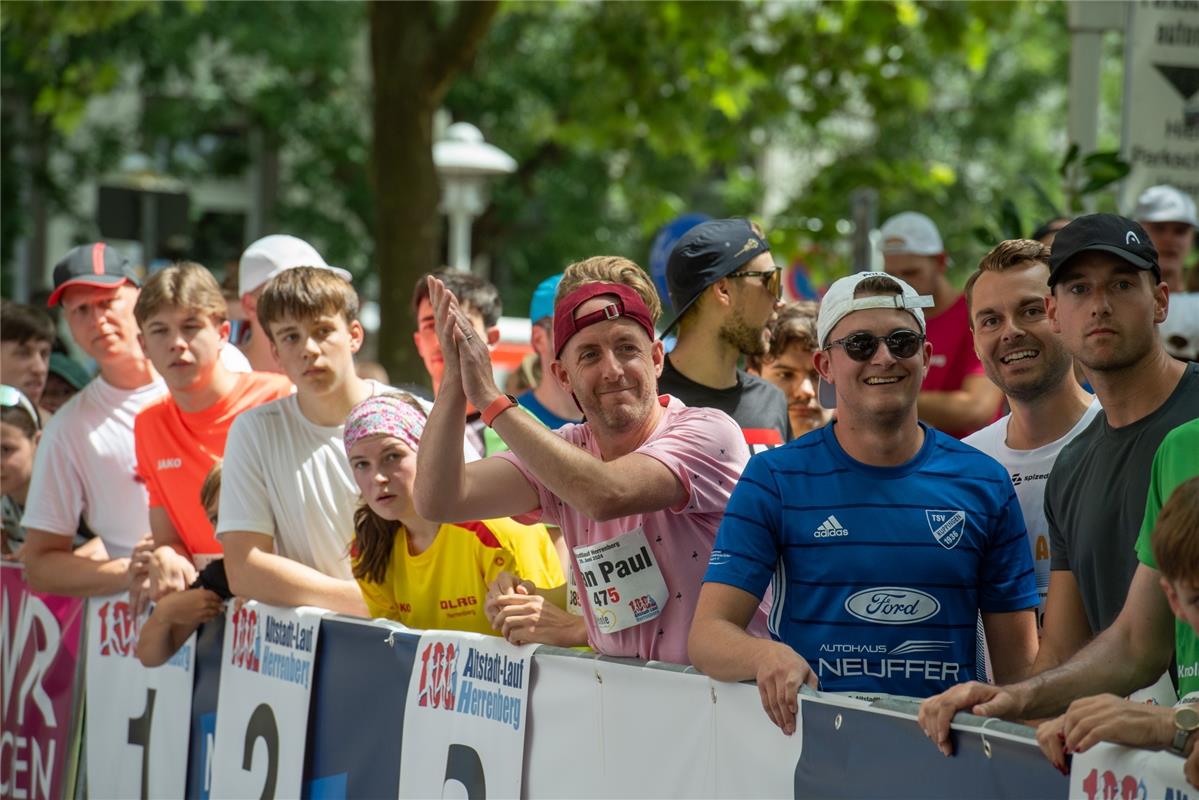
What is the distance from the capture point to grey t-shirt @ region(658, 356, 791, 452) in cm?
532

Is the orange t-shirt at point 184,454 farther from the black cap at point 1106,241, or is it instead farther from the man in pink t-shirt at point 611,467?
the black cap at point 1106,241

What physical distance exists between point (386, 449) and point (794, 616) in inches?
68.5

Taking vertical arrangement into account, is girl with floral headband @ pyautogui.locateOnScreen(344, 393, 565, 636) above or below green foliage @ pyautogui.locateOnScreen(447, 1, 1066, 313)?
below

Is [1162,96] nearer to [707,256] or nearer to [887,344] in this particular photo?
[707,256]

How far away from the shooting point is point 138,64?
80.3 feet

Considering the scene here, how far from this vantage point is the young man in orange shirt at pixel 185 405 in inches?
237

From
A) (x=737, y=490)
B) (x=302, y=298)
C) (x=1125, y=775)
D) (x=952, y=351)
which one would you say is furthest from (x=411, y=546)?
(x=952, y=351)

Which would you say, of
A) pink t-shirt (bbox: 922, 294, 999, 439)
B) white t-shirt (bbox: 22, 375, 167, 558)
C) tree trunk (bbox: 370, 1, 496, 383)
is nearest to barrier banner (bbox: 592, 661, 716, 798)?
white t-shirt (bbox: 22, 375, 167, 558)

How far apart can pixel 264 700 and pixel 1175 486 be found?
319cm

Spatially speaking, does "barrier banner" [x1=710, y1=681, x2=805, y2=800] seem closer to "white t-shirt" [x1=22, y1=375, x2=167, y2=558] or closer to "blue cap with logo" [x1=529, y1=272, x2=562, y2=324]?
"blue cap with logo" [x1=529, y1=272, x2=562, y2=324]

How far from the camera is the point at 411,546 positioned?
5098mm

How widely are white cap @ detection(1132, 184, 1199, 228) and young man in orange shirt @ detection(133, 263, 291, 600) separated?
393 cm

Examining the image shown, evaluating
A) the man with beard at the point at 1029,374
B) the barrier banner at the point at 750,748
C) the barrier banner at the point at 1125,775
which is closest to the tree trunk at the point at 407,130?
the man with beard at the point at 1029,374

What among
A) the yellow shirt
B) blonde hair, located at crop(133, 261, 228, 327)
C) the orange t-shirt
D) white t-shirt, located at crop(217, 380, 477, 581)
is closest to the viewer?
the yellow shirt
